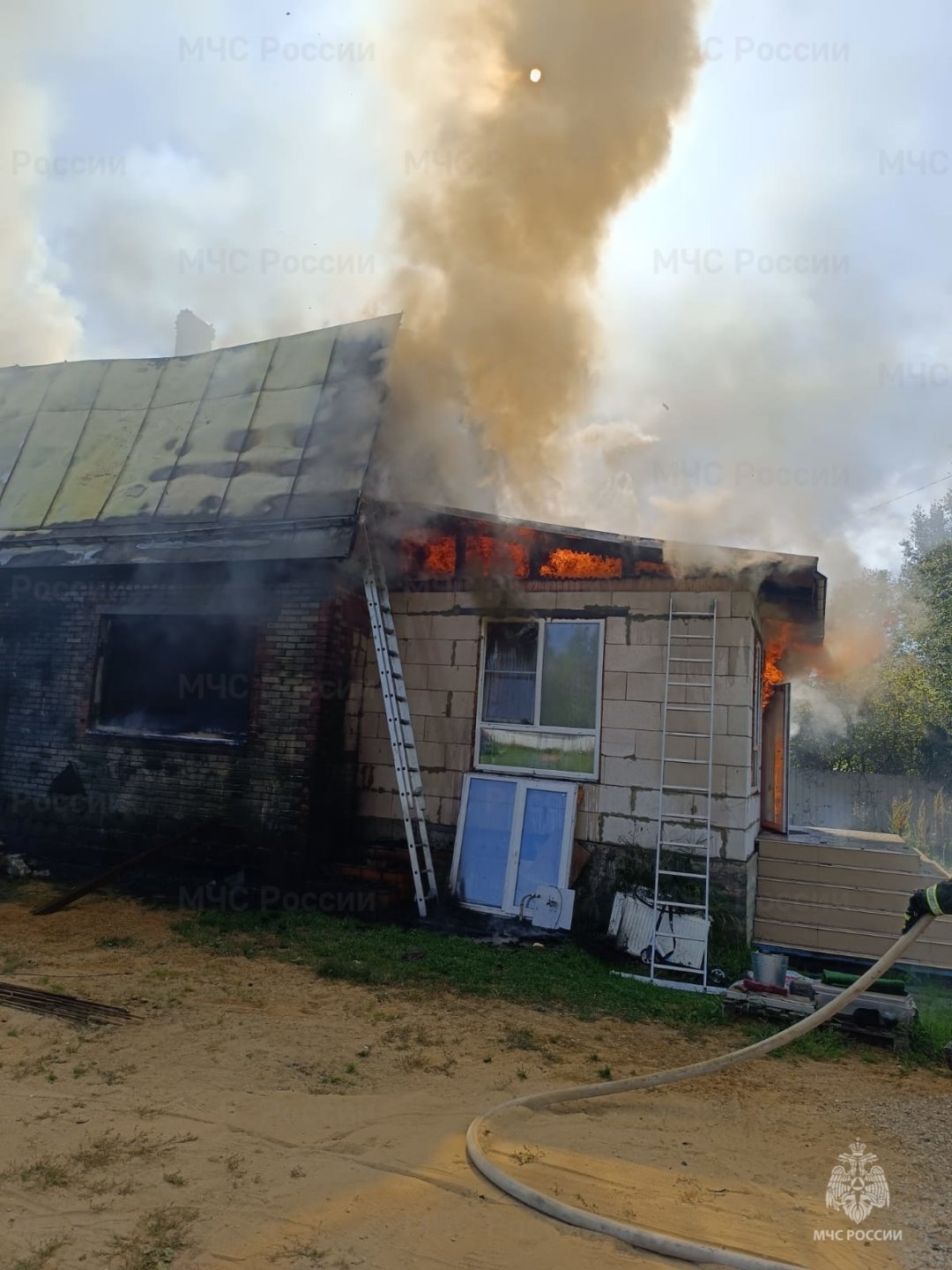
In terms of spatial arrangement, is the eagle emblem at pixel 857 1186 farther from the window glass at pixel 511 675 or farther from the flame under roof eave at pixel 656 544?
the window glass at pixel 511 675

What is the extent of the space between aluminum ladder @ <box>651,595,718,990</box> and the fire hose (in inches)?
117

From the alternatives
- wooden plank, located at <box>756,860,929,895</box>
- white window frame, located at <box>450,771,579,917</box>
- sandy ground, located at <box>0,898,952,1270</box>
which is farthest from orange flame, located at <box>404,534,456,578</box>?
wooden plank, located at <box>756,860,929,895</box>

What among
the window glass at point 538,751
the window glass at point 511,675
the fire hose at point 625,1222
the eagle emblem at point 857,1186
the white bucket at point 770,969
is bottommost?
the eagle emblem at point 857,1186

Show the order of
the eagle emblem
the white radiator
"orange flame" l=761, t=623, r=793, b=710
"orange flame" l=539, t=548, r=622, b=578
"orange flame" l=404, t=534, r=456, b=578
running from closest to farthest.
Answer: the eagle emblem < the white radiator < "orange flame" l=539, t=548, r=622, b=578 < "orange flame" l=404, t=534, r=456, b=578 < "orange flame" l=761, t=623, r=793, b=710

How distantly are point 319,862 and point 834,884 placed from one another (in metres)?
5.75

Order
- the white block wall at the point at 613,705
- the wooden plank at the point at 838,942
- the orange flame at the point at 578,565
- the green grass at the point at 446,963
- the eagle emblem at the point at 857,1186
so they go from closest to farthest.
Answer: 1. the eagle emblem at the point at 857,1186
2. the green grass at the point at 446,963
3. the white block wall at the point at 613,705
4. the wooden plank at the point at 838,942
5. the orange flame at the point at 578,565

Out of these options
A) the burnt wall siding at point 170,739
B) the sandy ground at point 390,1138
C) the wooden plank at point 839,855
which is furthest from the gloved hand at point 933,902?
the burnt wall siding at point 170,739

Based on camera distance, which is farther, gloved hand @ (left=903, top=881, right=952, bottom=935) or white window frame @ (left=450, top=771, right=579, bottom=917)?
white window frame @ (left=450, top=771, right=579, bottom=917)

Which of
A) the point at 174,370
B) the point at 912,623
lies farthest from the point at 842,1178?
the point at 912,623

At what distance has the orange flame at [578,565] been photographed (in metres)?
8.28

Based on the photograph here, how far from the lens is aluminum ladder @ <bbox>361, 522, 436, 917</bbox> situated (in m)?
8.02

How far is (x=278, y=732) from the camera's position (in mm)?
8383

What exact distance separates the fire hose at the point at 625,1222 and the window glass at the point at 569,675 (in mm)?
4148

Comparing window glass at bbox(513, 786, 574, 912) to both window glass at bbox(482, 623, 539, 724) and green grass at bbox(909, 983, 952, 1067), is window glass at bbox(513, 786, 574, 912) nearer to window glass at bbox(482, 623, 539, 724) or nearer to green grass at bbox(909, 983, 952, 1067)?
window glass at bbox(482, 623, 539, 724)
